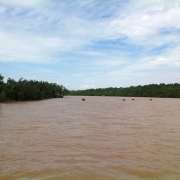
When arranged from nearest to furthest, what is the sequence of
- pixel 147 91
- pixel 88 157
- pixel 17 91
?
pixel 88 157 → pixel 17 91 → pixel 147 91

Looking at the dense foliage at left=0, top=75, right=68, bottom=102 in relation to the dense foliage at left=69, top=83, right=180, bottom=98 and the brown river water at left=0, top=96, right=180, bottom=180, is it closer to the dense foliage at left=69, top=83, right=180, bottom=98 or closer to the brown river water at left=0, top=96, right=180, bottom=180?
the brown river water at left=0, top=96, right=180, bottom=180

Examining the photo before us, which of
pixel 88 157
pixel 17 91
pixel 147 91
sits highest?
pixel 147 91

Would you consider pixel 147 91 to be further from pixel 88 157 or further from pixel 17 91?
pixel 88 157

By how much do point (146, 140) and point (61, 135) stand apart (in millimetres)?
3159

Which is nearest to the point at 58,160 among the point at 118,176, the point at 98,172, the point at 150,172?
the point at 98,172

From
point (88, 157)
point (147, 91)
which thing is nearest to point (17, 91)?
point (88, 157)

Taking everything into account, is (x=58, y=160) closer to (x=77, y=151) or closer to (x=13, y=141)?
(x=77, y=151)

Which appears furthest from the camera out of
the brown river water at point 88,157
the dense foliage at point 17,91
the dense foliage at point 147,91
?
the dense foliage at point 147,91

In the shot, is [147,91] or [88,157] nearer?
[88,157]

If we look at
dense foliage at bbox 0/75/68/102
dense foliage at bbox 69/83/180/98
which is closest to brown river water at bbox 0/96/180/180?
dense foliage at bbox 0/75/68/102

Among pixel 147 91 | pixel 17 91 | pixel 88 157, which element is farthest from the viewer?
pixel 147 91

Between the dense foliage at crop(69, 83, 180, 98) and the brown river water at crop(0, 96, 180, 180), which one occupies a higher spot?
the dense foliage at crop(69, 83, 180, 98)

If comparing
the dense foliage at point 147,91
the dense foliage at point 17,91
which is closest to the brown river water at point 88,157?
the dense foliage at point 17,91

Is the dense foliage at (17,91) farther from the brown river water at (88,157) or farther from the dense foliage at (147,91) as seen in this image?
the dense foliage at (147,91)
